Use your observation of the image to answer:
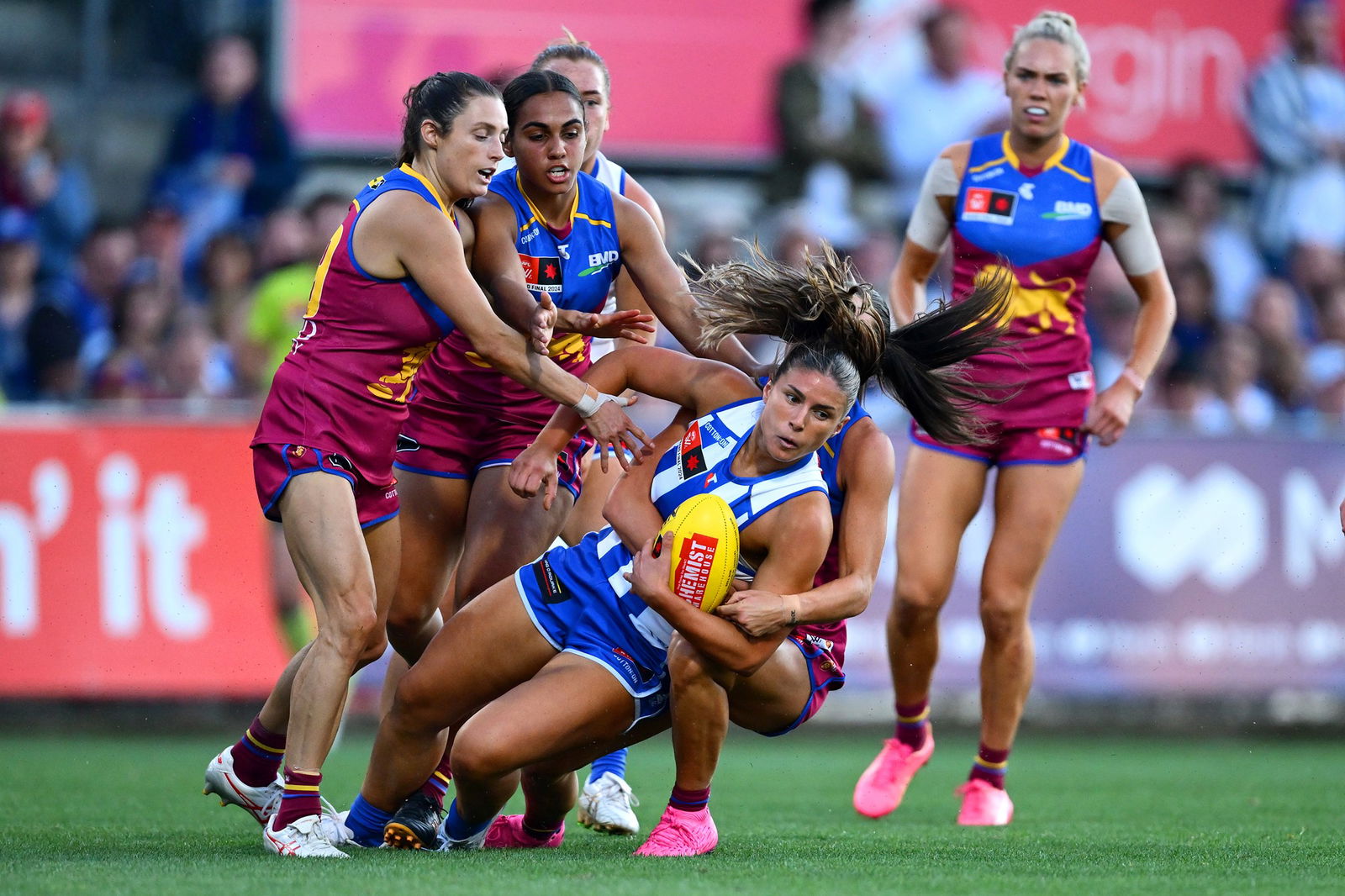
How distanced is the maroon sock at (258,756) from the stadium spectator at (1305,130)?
10.0 metres

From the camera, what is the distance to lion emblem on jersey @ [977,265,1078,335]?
638 centimetres

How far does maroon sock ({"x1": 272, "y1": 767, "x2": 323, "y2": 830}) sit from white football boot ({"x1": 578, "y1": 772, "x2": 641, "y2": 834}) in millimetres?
1219

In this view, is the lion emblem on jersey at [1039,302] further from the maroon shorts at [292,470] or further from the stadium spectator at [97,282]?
the stadium spectator at [97,282]

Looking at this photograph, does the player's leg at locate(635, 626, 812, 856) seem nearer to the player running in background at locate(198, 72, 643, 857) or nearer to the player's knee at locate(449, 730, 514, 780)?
the player's knee at locate(449, 730, 514, 780)

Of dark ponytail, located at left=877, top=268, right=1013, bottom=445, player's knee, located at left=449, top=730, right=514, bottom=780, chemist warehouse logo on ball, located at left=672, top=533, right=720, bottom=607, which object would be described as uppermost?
dark ponytail, located at left=877, top=268, right=1013, bottom=445

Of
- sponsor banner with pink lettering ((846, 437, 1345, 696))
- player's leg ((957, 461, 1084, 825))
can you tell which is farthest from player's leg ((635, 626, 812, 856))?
sponsor banner with pink lettering ((846, 437, 1345, 696))

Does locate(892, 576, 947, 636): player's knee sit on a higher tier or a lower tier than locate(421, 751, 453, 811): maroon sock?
higher

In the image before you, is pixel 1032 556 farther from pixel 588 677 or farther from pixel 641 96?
pixel 641 96

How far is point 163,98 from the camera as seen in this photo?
1232 cm

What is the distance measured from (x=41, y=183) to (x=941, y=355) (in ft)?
26.3

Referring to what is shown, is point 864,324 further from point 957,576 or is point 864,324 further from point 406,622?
point 957,576

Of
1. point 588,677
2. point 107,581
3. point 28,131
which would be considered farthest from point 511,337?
point 28,131

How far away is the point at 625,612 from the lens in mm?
4930

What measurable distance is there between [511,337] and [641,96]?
318 inches
